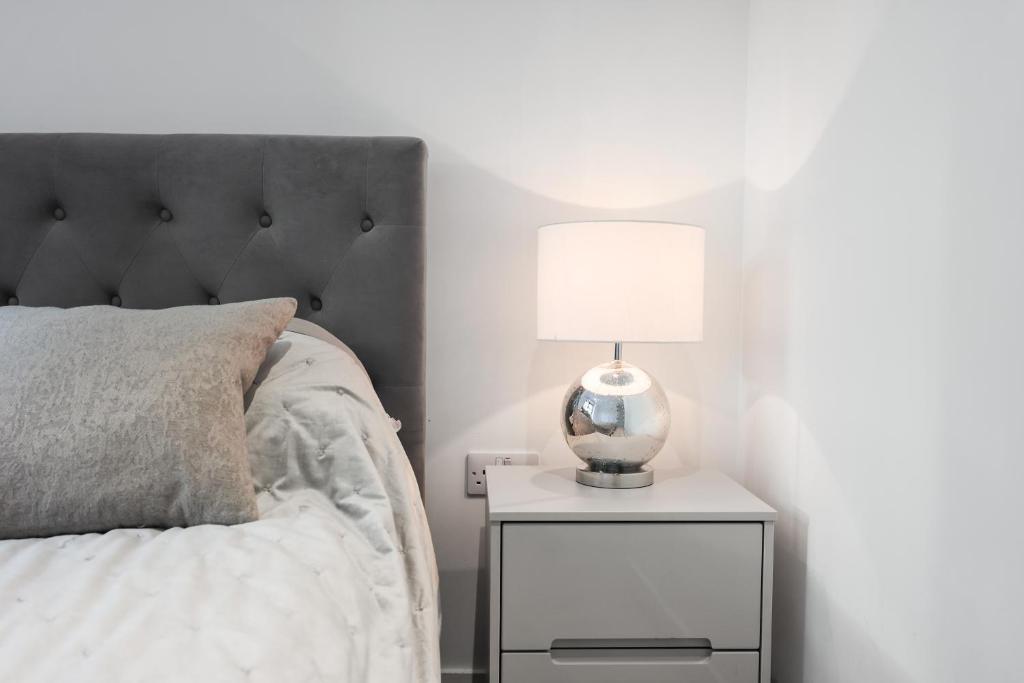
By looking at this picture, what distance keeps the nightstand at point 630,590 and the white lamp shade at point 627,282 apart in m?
0.33

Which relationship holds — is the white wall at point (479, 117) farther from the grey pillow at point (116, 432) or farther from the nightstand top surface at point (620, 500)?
the grey pillow at point (116, 432)

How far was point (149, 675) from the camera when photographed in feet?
2.11

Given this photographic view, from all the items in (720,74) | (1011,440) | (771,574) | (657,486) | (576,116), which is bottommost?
(771,574)

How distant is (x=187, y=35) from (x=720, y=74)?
1.21 meters

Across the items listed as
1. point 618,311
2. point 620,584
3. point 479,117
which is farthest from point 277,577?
point 479,117

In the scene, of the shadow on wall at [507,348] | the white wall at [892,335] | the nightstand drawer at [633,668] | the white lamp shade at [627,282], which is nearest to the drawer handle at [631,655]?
the nightstand drawer at [633,668]

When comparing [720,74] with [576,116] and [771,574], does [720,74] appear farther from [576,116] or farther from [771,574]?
[771,574]

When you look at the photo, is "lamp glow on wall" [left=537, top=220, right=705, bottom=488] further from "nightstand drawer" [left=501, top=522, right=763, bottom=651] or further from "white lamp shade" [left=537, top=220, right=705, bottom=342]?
"nightstand drawer" [left=501, top=522, right=763, bottom=651]

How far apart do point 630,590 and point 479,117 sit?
107 centimetres

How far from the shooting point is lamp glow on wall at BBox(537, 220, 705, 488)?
56.1 inches

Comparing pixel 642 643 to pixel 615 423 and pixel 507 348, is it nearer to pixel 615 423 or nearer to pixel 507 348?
pixel 615 423

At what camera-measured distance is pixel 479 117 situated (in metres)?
1.74

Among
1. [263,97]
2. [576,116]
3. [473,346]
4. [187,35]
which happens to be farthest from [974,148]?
[187,35]

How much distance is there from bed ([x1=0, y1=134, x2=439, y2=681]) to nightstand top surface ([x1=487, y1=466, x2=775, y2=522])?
7.2 inches
